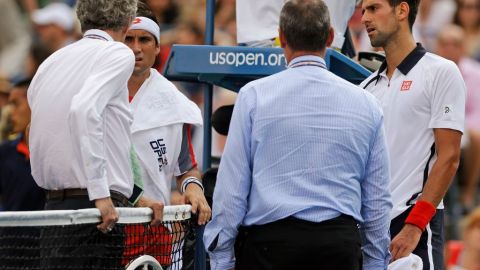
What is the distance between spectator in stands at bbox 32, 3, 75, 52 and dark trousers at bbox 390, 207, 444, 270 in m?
7.75

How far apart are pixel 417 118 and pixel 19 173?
4.13 meters

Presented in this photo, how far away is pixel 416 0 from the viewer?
6852mm

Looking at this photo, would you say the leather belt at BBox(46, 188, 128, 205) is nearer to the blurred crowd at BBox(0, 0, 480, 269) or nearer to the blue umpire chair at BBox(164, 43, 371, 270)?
the blue umpire chair at BBox(164, 43, 371, 270)

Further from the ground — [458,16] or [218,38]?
[458,16]

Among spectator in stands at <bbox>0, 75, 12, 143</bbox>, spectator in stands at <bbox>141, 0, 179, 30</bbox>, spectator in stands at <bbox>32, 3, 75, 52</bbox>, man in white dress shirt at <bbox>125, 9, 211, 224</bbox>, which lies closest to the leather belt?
man in white dress shirt at <bbox>125, 9, 211, 224</bbox>

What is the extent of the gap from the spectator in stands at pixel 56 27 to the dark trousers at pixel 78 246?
327 inches

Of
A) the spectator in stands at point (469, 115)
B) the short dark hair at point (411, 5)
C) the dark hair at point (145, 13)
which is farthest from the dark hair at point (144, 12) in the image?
the spectator in stands at point (469, 115)

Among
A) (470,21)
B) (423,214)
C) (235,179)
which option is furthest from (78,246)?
(470,21)

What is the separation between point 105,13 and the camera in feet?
19.6

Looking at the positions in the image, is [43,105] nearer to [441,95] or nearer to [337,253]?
[337,253]

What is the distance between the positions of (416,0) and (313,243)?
5.71 feet

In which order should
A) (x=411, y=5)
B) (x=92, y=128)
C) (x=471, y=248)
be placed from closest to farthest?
(x=92, y=128), (x=411, y=5), (x=471, y=248)

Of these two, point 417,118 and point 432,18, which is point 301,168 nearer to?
point 417,118

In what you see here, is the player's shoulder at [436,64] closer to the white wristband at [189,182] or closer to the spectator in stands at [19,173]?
the white wristband at [189,182]
